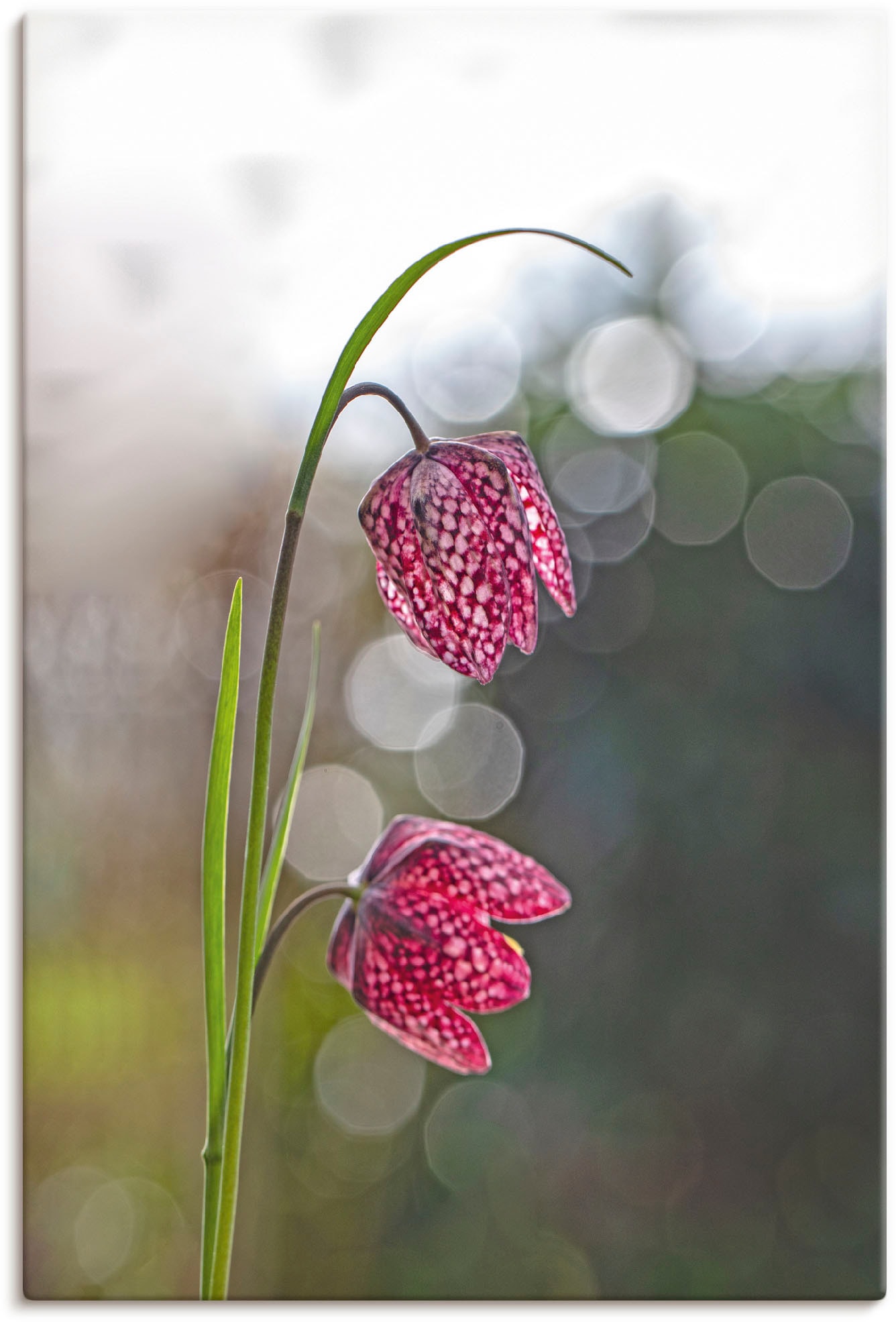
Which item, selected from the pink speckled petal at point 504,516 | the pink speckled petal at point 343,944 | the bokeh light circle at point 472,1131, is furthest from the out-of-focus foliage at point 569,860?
the pink speckled petal at point 504,516

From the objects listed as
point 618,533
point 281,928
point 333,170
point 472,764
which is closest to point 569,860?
point 472,764

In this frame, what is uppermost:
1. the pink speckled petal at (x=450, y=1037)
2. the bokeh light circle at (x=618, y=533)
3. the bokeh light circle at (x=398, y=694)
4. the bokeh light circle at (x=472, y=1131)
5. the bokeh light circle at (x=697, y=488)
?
the bokeh light circle at (x=697, y=488)

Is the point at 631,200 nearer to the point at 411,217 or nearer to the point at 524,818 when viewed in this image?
the point at 411,217

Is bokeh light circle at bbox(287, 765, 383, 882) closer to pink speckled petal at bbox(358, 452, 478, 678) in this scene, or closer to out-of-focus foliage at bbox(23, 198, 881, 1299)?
out-of-focus foliage at bbox(23, 198, 881, 1299)

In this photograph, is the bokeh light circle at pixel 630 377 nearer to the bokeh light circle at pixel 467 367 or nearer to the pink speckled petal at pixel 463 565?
the bokeh light circle at pixel 467 367

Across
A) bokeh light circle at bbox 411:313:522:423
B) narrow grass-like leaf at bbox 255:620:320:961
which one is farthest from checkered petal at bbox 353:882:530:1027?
bokeh light circle at bbox 411:313:522:423
